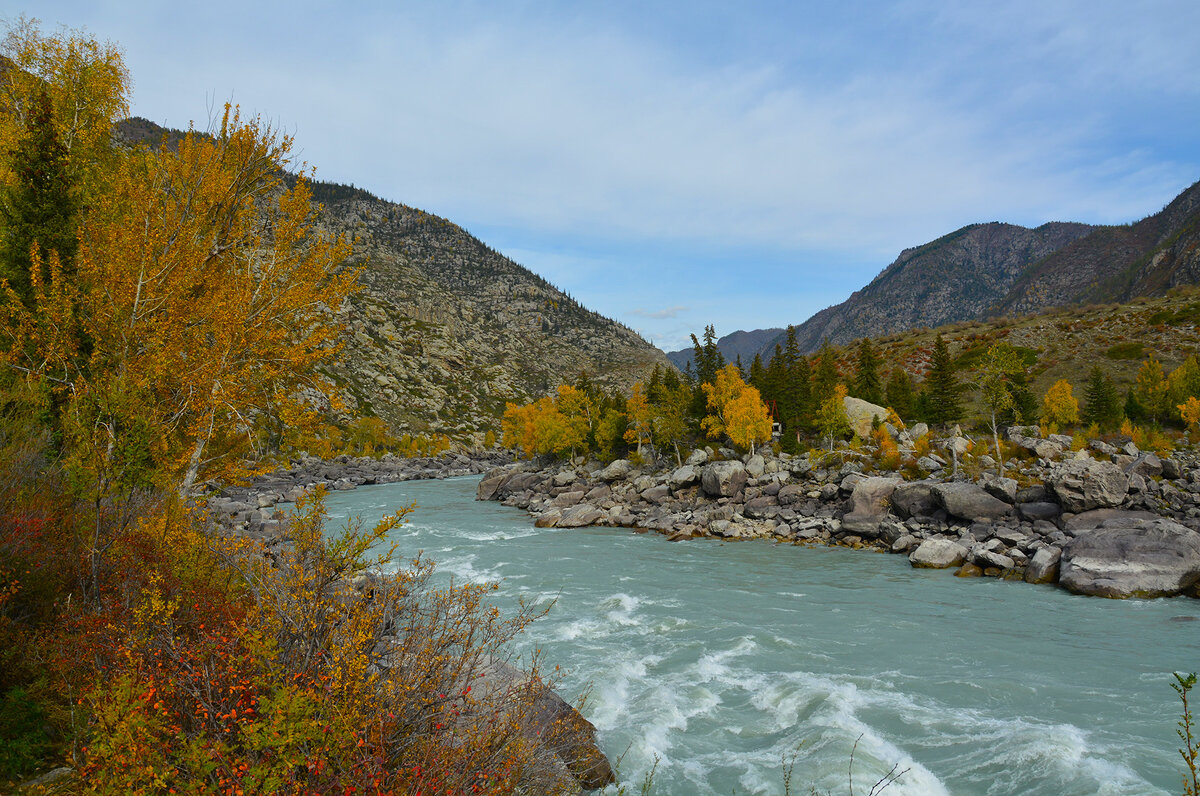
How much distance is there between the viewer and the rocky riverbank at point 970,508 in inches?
781

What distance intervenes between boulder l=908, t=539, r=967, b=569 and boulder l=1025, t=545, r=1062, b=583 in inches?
100

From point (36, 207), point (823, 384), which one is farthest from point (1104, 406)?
point (36, 207)

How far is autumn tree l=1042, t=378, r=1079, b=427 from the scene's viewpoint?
174 feet

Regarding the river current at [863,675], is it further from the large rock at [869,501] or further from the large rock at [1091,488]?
the large rock at [1091,488]

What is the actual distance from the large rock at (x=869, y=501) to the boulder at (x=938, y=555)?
566 centimetres

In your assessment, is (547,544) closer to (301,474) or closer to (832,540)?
(832,540)

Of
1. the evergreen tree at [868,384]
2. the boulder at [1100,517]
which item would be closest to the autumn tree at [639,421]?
the evergreen tree at [868,384]

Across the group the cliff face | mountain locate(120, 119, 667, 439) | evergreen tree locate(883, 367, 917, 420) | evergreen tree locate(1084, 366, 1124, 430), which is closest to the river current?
evergreen tree locate(883, 367, 917, 420)

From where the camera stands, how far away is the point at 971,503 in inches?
1109

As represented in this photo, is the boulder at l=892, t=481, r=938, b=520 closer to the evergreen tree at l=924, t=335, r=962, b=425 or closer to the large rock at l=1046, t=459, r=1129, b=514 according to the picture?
the large rock at l=1046, t=459, r=1129, b=514

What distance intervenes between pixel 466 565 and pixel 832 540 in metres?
20.0

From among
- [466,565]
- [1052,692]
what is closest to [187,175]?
[466,565]

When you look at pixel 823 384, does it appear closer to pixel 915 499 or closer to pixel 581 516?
pixel 915 499

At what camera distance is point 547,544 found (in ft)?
101
